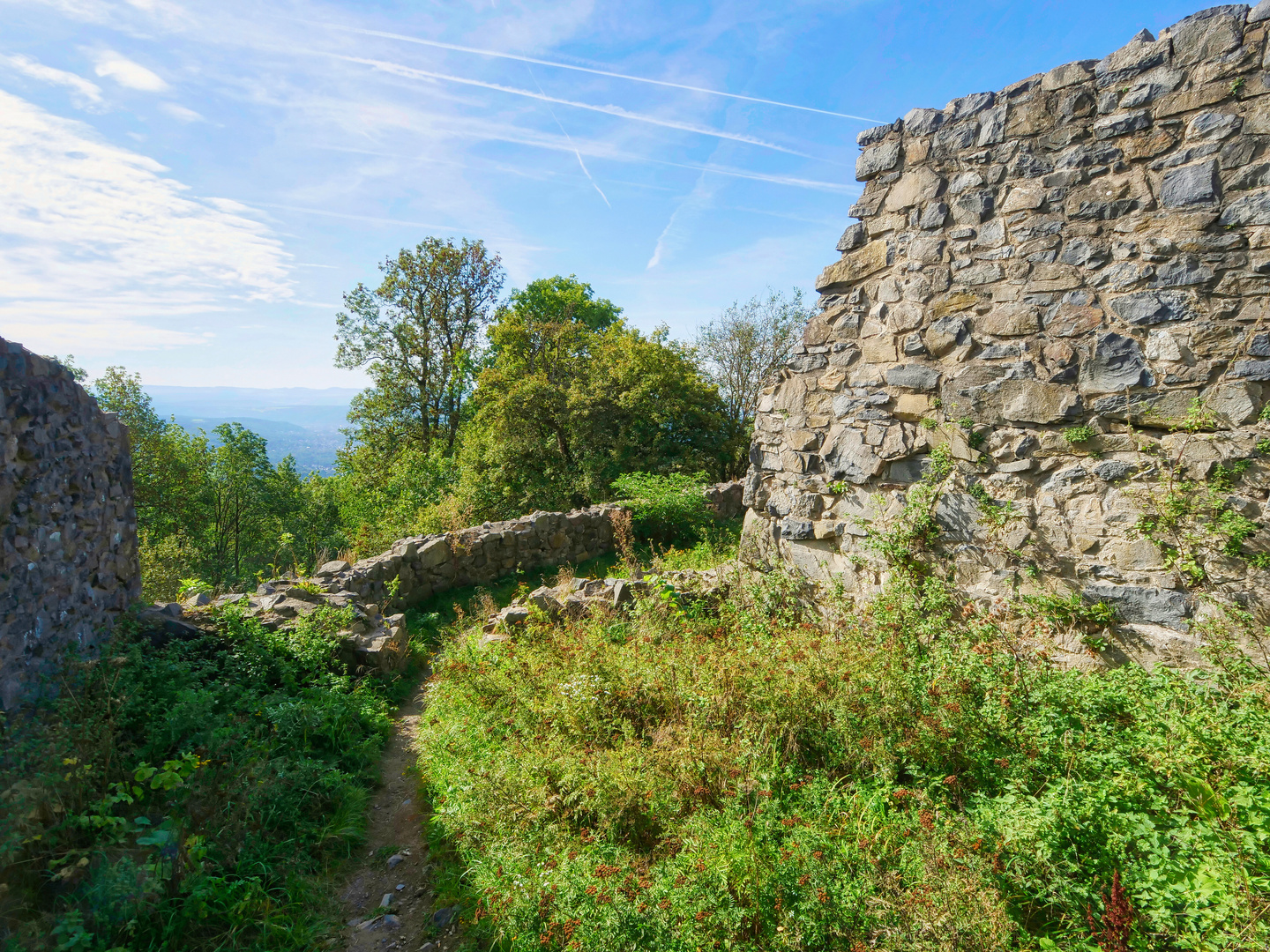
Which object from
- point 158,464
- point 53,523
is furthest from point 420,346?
point 53,523

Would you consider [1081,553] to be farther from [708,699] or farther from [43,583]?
[43,583]

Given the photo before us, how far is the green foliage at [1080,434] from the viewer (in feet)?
14.3

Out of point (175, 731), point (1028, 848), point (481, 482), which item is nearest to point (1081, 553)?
point (1028, 848)

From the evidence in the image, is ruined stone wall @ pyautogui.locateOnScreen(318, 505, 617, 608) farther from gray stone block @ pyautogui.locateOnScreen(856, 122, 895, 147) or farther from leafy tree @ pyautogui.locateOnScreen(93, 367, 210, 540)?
leafy tree @ pyautogui.locateOnScreen(93, 367, 210, 540)

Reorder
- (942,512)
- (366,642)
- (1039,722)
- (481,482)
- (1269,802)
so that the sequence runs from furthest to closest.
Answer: (481,482) → (366,642) → (942,512) → (1039,722) → (1269,802)

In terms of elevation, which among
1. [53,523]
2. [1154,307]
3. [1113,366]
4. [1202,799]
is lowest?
[1202,799]

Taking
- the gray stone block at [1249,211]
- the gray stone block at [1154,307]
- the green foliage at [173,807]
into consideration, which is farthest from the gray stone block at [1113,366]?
the green foliage at [173,807]

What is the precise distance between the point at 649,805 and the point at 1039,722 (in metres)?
2.39

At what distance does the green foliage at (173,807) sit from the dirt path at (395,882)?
0.17m

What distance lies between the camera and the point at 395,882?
3.96 m

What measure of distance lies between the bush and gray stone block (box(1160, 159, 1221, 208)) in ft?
26.7

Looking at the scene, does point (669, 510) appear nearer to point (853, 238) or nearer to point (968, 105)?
point (853, 238)

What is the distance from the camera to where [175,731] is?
13.9ft

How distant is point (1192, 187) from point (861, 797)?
15.1 feet
